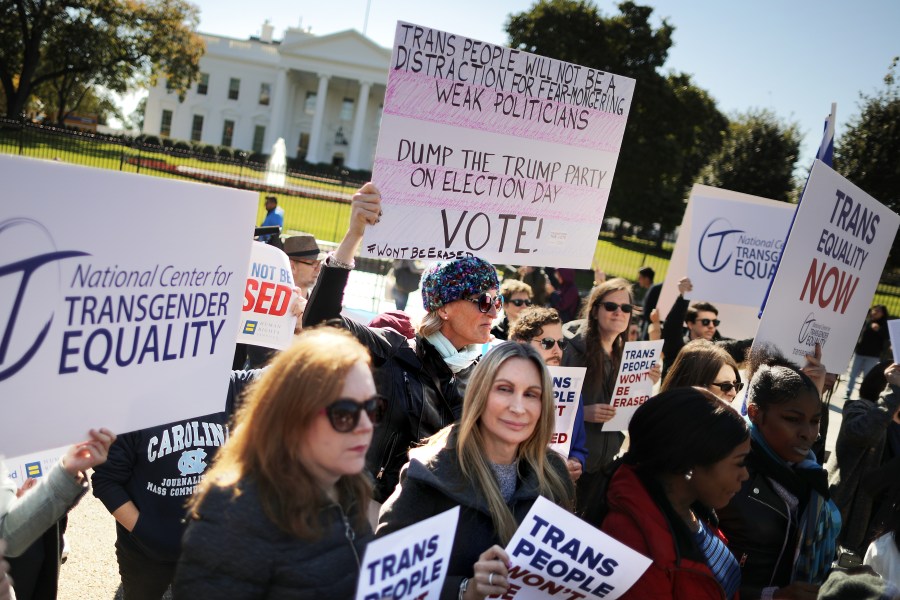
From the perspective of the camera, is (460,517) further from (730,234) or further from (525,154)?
(730,234)

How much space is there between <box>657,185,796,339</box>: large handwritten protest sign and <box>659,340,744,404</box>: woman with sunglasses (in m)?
2.70

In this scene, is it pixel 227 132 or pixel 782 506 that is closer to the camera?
pixel 782 506

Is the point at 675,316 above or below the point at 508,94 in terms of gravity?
below

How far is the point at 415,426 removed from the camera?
3352 mm

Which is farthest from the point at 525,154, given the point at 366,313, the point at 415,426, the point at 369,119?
the point at 369,119

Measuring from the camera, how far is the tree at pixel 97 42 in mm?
37438

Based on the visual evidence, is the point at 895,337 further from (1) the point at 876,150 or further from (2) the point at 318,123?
(2) the point at 318,123

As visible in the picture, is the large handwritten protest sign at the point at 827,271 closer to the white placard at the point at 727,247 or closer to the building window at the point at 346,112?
the white placard at the point at 727,247

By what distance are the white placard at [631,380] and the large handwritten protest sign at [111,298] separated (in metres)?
3.05

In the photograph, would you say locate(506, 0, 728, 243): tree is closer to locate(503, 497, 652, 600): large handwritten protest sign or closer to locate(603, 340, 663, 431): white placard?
locate(603, 340, 663, 431): white placard

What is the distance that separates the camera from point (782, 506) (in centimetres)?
340

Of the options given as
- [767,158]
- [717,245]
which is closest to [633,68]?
[767,158]

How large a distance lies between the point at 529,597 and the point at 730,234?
5.29m

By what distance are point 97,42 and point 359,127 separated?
42217 mm
